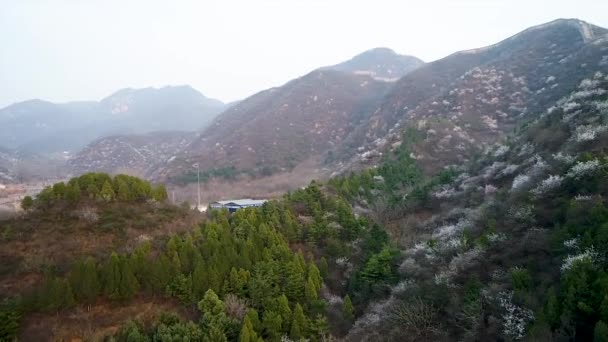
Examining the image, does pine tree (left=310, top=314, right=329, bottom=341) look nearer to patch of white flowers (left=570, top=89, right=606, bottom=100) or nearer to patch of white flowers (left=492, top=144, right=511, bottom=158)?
patch of white flowers (left=492, top=144, right=511, bottom=158)

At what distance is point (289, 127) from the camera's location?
101 m

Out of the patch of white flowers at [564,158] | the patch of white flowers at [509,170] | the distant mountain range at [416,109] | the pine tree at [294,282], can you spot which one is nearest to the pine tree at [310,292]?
the pine tree at [294,282]

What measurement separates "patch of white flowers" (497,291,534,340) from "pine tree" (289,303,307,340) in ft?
31.8

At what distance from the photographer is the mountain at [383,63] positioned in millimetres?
166250

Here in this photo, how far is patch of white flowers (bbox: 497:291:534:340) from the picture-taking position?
15.9 metres

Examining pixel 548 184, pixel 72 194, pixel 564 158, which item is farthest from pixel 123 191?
pixel 564 158

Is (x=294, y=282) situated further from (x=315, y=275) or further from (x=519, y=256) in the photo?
(x=519, y=256)

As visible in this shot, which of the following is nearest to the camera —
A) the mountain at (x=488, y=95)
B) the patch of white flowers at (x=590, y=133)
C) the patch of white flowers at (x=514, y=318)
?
the patch of white flowers at (x=514, y=318)

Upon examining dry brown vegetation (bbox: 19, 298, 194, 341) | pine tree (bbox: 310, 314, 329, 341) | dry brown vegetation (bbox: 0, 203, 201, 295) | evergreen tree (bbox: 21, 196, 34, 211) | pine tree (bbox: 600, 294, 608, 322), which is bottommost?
pine tree (bbox: 310, 314, 329, 341)

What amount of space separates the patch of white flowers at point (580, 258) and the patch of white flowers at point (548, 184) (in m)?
7.26

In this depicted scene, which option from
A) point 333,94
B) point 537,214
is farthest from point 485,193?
point 333,94

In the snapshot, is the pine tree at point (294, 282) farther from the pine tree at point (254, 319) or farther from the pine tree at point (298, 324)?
the pine tree at point (254, 319)

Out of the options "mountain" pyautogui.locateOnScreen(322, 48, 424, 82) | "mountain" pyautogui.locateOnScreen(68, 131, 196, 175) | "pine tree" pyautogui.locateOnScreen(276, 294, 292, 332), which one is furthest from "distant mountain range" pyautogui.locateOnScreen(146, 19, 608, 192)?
"mountain" pyautogui.locateOnScreen(322, 48, 424, 82)

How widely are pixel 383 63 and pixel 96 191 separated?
526 ft
